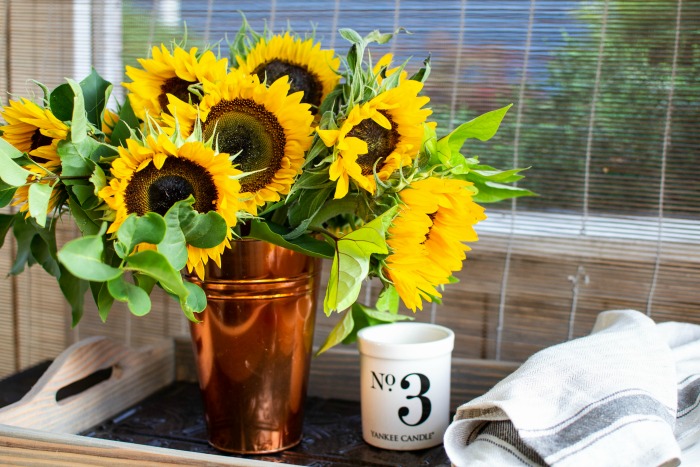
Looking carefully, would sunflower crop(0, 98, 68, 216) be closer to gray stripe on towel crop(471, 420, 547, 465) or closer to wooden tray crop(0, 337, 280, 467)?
wooden tray crop(0, 337, 280, 467)

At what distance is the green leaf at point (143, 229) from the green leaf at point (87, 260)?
0.08 feet

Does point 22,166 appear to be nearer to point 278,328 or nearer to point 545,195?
point 278,328

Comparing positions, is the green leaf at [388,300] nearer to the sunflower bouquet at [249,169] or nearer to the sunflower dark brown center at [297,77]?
the sunflower bouquet at [249,169]

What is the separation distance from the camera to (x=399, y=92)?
2.20 feet

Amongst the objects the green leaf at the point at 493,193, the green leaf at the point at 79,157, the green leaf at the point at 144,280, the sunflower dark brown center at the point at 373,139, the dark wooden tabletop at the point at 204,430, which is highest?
the sunflower dark brown center at the point at 373,139

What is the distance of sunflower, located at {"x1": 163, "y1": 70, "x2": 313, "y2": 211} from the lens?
2.16ft

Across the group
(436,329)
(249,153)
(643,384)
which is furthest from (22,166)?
(643,384)

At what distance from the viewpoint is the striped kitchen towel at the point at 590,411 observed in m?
0.58

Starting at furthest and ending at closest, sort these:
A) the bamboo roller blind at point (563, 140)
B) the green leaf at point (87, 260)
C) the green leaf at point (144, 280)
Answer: the bamboo roller blind at point (563, 140) → the green leaf at point (144, 280) → the green leaf at point (87, 260)

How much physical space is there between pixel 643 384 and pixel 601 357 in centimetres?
5

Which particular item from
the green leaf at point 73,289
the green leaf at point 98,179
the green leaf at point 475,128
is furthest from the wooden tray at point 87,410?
the green leaf at point 475,128

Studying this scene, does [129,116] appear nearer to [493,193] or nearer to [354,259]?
[354,259]

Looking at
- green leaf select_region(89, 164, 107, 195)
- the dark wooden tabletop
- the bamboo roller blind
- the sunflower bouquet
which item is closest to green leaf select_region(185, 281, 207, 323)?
the sunflower bouquet

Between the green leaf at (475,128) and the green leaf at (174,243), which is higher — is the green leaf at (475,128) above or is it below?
above
